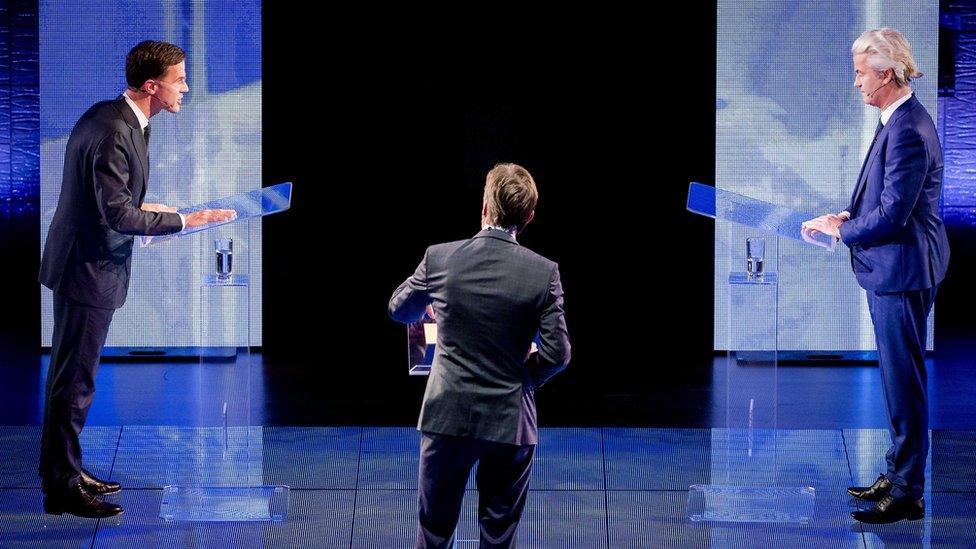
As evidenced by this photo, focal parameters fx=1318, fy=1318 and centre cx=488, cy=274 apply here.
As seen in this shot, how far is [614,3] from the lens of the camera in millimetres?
6875

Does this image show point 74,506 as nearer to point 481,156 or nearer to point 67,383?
point 67,383

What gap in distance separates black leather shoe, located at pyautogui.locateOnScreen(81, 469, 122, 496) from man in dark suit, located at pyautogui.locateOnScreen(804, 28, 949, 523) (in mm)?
2405

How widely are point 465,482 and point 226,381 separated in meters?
1.36

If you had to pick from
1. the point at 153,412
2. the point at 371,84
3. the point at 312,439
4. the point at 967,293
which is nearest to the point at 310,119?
the point at 371,84

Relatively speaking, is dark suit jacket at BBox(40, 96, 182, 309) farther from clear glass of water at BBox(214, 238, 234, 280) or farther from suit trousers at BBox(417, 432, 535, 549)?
suit trousers at BBox(417, 432, 535, 549)

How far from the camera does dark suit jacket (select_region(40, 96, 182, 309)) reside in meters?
4.00

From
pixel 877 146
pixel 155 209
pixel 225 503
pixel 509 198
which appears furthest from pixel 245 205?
pixel 877 146

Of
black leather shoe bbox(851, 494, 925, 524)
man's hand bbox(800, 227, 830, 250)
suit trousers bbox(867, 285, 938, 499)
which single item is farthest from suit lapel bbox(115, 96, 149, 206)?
black leather shoe bbox(851, 494, 925, 524)

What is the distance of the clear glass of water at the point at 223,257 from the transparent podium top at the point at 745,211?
1.46m

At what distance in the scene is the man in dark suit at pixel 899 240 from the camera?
400 cm

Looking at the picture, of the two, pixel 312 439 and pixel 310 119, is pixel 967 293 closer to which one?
pixel 310 119

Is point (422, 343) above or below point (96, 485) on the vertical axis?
above

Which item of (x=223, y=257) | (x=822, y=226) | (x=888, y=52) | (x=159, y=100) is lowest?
(x=223, y=257)

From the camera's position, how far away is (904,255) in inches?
159
